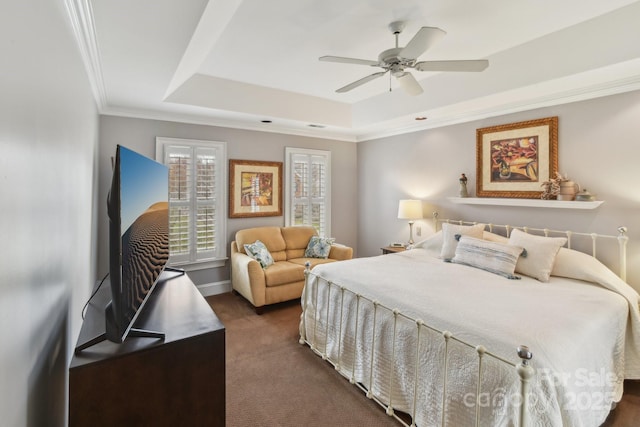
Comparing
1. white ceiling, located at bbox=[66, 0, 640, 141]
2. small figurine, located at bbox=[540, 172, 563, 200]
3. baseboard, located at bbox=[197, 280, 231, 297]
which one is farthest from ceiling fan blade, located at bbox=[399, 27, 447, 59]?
baseboard, located at bbox=[197, 280, 231, 297]

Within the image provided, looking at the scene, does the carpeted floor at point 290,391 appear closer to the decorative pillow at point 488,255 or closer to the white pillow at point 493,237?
the decorative pillow at point 488,255

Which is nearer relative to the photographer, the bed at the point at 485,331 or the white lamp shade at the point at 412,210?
the bed at the point at 485,331

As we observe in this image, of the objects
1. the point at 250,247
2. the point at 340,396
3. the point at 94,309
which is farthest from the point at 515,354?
the point at 250,247

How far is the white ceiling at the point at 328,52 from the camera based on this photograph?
81.3 inches

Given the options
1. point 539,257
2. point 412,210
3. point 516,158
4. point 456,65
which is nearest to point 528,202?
point 516,158

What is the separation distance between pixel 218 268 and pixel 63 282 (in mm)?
3046

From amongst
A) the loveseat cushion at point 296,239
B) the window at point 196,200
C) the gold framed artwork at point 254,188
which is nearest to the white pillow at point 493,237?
the loveseat cushion at point 296,239

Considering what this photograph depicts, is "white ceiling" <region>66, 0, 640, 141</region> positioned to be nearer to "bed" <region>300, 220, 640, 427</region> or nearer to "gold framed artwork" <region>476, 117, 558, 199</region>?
"gold framed artwork" <region>476, 117, 558, 199</region>

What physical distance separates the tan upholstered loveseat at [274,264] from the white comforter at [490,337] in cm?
105

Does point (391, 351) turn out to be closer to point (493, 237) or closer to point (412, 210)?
point (493, 237)

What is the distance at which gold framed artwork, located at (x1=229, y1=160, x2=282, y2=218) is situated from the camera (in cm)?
455

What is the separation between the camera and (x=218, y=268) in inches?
179

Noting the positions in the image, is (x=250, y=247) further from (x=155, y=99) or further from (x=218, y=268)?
(x=155, y=99)

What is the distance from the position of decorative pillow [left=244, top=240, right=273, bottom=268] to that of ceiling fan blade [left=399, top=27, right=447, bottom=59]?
2.83m
